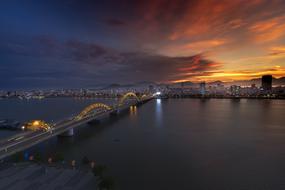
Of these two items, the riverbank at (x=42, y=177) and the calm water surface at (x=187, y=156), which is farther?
the calm water surface at (x=187, y=156)

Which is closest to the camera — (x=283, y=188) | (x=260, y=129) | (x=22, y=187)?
(x=22, y=187)

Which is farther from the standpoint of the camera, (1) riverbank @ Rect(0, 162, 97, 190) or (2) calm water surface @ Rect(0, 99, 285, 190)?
(2) calm water surface @ Rect(0, 99, 285, 190)

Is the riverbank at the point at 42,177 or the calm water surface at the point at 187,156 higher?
the riverbank at the point at 42,177

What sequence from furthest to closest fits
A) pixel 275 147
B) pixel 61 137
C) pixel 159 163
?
pixel 61 137
pixel 275 147
pixel 159 163

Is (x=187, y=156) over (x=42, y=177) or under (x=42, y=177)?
under

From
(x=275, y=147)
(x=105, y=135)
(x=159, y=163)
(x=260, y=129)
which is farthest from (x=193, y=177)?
(x=260, y=129)

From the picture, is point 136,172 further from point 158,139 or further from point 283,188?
point 158,139

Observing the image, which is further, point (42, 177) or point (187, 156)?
point (187, 156)

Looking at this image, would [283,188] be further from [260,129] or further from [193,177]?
[260,129]

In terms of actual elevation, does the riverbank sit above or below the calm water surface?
above

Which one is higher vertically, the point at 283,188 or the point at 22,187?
the point at 22,187

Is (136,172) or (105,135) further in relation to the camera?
(105,135)
